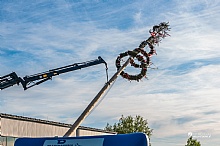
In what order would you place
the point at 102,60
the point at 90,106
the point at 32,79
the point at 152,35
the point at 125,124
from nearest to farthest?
1. the point at 90,106
2. the point at 152,35
3. the point at 102,60
4. the point at 32,79
5. the point at 125,124

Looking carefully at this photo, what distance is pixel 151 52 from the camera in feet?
57.5

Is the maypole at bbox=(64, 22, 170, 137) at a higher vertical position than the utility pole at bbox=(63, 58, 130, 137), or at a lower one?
higher

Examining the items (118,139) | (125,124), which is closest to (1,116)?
(118,139)

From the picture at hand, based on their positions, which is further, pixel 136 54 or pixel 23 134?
pixel 23 134

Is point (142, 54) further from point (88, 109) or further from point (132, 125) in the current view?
point (132, 125)

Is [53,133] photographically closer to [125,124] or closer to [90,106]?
[90,106]

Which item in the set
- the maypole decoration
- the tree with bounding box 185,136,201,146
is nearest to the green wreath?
the maypole decoration

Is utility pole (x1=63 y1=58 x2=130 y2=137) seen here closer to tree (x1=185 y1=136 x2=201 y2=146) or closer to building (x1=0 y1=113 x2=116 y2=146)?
building (x1=0 y1=113 x2=116 y2=146)

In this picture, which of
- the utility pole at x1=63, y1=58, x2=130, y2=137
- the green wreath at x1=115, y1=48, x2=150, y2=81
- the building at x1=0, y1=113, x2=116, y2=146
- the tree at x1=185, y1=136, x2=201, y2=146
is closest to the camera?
the utility pole at x1=63, y1=58, x2=130, y2=137

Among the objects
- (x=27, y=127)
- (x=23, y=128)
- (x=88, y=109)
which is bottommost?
(x=88, y=109)

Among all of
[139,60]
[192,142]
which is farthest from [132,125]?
[139,60]

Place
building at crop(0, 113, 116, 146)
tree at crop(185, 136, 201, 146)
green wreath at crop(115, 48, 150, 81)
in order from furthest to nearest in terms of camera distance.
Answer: tree at crop(185, 136, 201, 146) → building at crop(0, 113, 116, 146) → green wreath at crop(115, 48, 150, 81)

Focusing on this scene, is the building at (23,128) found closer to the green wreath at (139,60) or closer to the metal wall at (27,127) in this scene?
the metal wall at (27,127)

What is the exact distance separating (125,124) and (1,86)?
3272 centimetres
